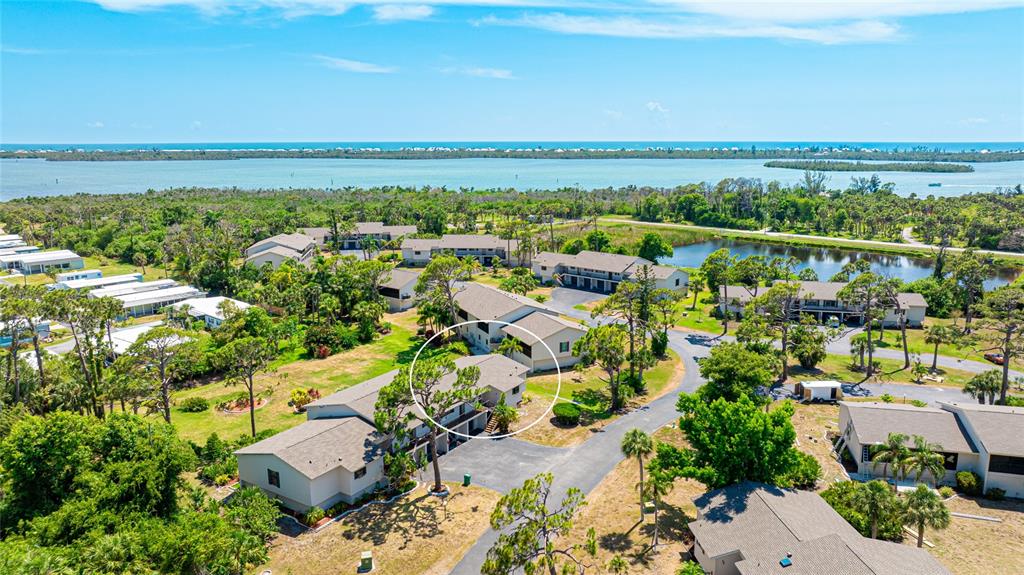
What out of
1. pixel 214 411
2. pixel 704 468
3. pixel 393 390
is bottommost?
pixel 214 411

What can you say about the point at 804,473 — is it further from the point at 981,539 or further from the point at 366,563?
the point at 366,563

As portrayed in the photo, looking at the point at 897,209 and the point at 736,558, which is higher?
the point at 897,209

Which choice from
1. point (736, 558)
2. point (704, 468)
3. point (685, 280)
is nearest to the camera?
point (736, 558)

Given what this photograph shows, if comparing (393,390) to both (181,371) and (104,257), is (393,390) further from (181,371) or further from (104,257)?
(104,257)

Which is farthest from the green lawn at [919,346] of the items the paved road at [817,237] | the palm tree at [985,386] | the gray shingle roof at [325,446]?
the gray shingle roof at [325,446]

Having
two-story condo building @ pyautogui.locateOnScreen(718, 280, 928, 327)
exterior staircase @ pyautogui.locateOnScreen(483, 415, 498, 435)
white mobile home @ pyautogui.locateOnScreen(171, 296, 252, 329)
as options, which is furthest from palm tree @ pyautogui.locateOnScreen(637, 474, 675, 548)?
white mobile home @ pyautogui.locateOnScreen(171, 296, 252, 329)

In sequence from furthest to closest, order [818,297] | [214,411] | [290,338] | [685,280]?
[685,280] → [818,297] → [290,338] → [214,411]

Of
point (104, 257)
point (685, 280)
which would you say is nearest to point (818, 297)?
point (685, 280)
